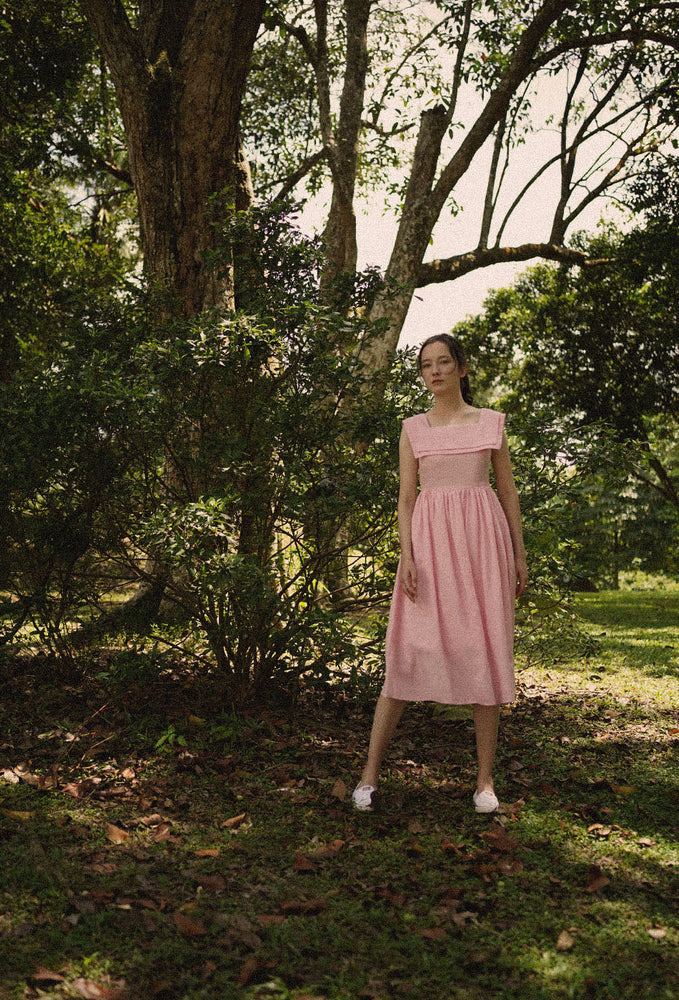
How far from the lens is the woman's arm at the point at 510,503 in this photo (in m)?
3.98

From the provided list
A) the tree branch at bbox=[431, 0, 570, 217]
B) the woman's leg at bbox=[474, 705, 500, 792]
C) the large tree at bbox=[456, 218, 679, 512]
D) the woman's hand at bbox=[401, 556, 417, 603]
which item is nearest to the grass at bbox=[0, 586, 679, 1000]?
the woman's leg at bbox=[474, 705, 500, 792]

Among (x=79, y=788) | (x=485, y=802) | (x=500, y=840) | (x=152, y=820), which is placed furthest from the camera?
(x=79, y=788)

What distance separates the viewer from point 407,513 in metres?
4.06

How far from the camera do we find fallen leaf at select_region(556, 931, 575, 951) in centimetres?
271

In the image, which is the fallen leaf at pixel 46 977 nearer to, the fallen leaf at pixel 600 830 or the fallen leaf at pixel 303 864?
the fallen leaf at pixel 303 864

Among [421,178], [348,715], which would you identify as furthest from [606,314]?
[348,715]

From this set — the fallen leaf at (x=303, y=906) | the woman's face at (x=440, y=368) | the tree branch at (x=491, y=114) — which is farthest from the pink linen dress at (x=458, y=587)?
the tree branch at (x=491, y=114)

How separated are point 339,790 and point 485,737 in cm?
80

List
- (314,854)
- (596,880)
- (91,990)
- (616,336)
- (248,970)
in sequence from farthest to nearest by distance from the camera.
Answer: (616,336) < (314,854) < (596,880) < (248,970) < (91,990)

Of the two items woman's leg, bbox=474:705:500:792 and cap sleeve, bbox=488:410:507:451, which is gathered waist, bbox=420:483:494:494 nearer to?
cap sleeve, bbox=488:410:507:451

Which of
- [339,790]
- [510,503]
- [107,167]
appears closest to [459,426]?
[510,503]

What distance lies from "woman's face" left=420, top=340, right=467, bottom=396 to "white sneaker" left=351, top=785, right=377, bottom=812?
195cm

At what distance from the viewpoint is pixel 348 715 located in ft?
18.0

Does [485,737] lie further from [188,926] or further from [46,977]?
[46,977]
